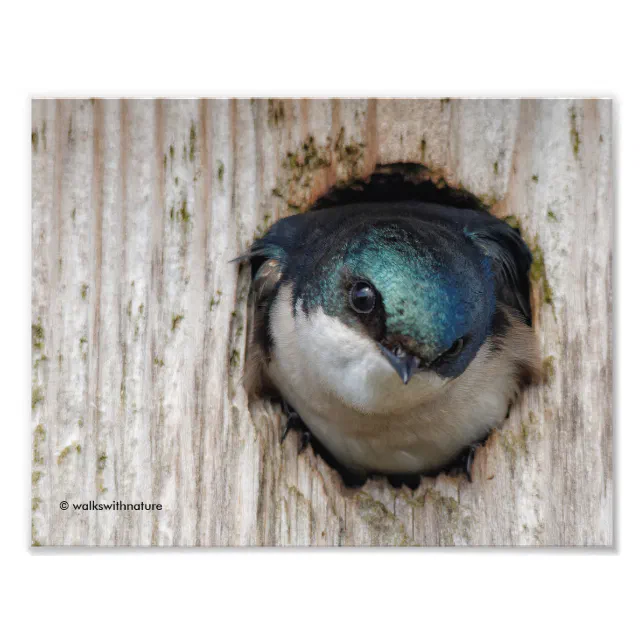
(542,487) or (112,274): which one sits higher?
(112,274)

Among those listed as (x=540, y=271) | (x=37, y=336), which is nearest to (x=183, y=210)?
(x=37, y=336)

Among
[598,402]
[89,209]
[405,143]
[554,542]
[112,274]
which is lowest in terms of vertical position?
[554,542]

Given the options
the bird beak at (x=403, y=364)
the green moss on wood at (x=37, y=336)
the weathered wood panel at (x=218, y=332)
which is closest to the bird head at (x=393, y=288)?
the bird beak at (x=403, y=364)

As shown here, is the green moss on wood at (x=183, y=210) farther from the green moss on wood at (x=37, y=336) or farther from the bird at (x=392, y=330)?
the green moss on wood at (x=37, y=336)

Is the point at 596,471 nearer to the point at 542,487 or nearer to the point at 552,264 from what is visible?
the point at 542,487

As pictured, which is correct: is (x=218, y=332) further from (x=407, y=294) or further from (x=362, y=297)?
(x=407, y=294)

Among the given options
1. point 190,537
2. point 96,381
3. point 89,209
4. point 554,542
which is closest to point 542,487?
point 554,542

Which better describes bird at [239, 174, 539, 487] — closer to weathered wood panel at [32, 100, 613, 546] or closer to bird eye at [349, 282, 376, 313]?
bird eye at [349, 282, 376, 313]
